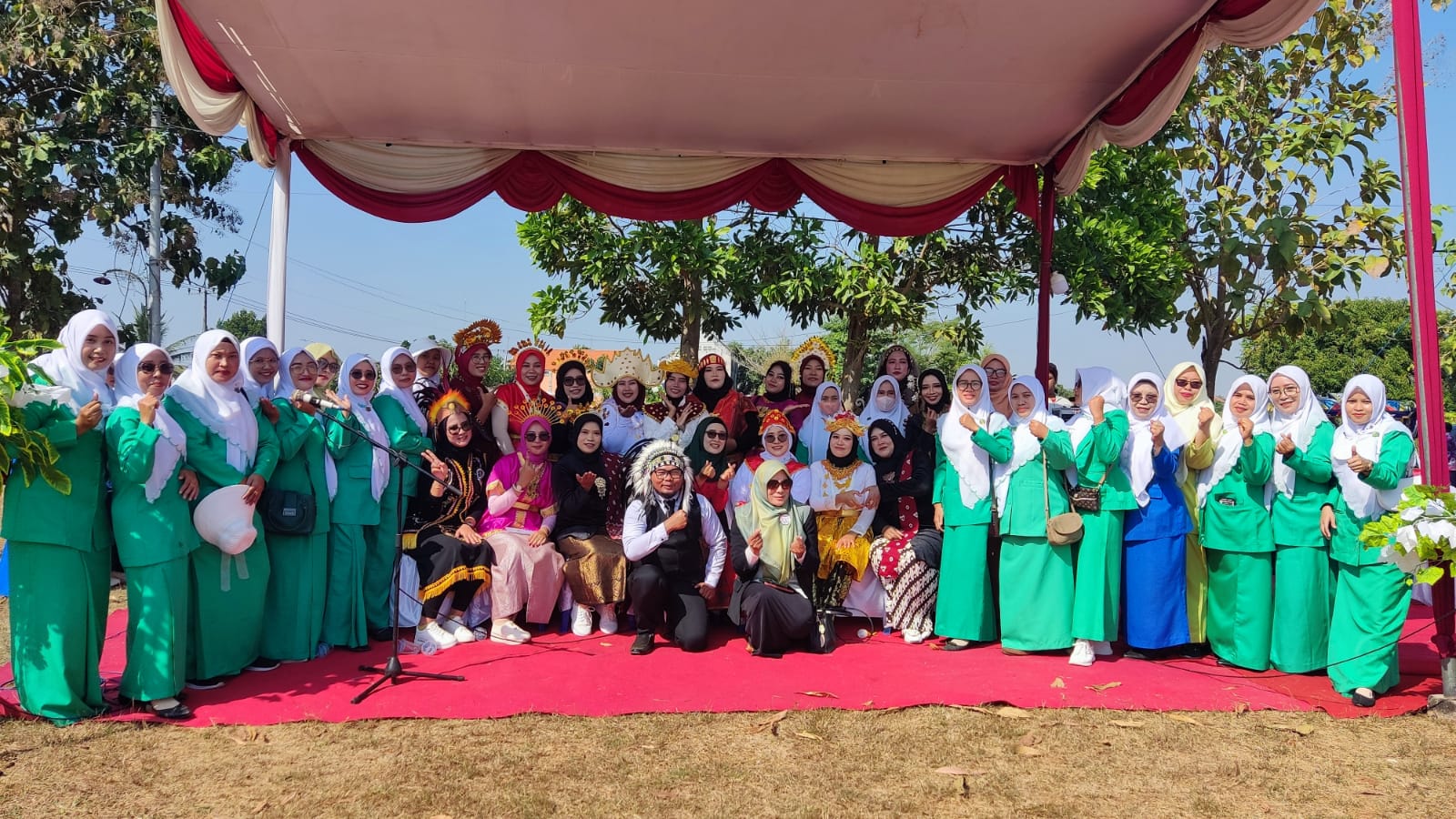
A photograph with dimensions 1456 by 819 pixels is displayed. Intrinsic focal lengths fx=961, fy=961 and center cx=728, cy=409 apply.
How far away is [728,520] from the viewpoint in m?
5.25

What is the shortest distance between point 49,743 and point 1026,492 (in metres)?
4.25

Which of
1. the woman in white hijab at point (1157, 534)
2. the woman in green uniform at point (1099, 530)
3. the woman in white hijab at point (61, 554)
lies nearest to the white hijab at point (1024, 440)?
the woman in green uniform at point (1099, 530)

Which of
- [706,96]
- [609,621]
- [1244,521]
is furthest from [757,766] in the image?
[706,96]

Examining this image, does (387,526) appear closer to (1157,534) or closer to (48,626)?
(48,626)

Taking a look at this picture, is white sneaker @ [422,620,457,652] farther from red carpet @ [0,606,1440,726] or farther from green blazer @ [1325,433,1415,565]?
green blazer @ [1325,433,1415,565]

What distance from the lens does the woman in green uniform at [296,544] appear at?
4.42 m

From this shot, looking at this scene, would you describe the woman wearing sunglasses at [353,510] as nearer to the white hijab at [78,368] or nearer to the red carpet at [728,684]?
the red carpet at [728,684]

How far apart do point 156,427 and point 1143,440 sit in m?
4.37

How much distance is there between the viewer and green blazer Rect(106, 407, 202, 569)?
3.64 m

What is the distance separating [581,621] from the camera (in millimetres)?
5156

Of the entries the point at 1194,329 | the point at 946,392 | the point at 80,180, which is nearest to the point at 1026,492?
the point at 946,392

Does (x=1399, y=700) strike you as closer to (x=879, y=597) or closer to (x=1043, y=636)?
(x=1043, y=636)

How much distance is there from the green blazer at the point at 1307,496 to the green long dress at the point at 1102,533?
65 cm

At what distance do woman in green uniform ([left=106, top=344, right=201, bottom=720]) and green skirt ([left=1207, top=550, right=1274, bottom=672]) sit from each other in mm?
4658
